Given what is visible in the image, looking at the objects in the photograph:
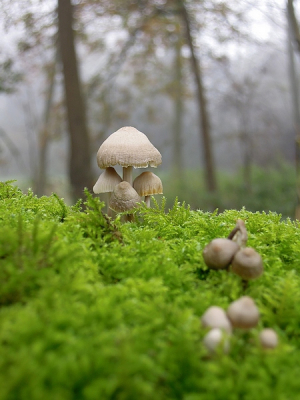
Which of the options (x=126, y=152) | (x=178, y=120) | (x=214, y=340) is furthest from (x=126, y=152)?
(x=178, y=120)

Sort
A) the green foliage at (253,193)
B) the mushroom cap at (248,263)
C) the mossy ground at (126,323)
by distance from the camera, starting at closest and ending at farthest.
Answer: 1. the mossy ground at (126,323)
2. the mushroom cap at (248,263)
3. the green foliage at (253,193)

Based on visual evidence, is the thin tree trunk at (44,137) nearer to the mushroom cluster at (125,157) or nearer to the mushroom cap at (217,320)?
the mushroom cluster at (125,157)

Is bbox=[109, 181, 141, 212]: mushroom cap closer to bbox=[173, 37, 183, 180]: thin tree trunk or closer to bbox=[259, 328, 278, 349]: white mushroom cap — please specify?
bbox=[259, 328, 278, 349]: white mushroom cap

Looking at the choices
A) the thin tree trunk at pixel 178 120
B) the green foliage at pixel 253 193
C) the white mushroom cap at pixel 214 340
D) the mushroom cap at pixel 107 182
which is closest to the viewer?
the white mushroom cap at pixel 214 340

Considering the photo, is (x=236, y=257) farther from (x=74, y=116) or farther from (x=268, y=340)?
(x=74, y=116)

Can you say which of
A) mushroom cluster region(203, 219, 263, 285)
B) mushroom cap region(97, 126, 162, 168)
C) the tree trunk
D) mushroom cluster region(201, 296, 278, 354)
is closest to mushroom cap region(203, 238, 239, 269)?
mushroom cluster region(203, 219, 263, 285)

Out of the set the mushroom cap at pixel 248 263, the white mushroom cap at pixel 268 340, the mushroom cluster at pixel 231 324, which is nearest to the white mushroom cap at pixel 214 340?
the mushroom cluster at pixel 231 324

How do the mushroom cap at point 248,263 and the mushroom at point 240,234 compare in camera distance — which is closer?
the mushroom cap at point 248,263
